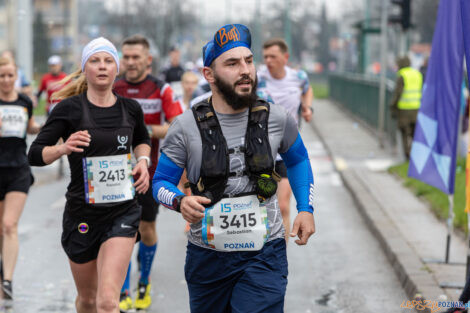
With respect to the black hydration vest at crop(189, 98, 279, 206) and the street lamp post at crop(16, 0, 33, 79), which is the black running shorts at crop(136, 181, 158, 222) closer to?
the black hydration vest at crop(189, 98, 279, 206)

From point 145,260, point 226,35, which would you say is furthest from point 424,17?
point 226,35

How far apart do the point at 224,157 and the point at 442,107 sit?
361 centimetres

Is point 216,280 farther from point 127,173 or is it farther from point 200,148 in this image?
point 127,173

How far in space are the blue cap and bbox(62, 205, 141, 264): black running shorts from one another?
141 cm

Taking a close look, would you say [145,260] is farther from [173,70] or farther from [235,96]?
[173,70]

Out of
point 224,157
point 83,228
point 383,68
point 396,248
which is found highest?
point 224,157

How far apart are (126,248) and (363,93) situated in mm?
20909

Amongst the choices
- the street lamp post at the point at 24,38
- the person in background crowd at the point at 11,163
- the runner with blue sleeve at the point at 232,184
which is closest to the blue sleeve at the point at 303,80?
the person in background crowd at the point at 11,163

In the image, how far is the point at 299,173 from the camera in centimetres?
421

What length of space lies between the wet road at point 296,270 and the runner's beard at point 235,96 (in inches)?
119

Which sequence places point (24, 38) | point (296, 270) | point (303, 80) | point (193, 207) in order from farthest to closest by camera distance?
point (24, 38)
point (303, 80)
point (296, 270)
point (193, 207)

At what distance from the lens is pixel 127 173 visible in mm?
5227

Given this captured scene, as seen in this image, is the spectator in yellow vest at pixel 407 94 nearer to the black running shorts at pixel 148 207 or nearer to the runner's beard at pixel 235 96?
the black running shorts at pixel 148 207

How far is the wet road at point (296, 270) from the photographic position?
6789 mm
